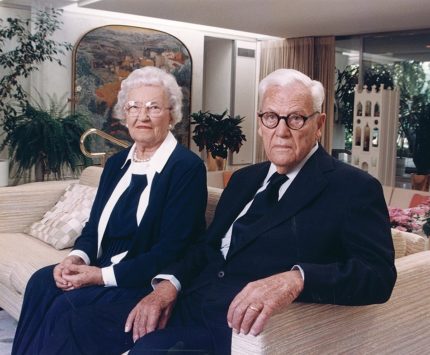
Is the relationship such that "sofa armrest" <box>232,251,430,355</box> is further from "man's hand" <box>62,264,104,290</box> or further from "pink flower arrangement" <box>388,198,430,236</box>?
"pink flower arrangement" <box>388,198,430,236</box>

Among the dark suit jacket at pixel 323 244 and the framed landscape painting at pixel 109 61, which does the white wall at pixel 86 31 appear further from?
the dark suit jacket at pixel 323 244

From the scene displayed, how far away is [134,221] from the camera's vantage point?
2.47m

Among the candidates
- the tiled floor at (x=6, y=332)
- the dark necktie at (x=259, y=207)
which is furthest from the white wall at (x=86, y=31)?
the dark necktie at (x=259, y=207)

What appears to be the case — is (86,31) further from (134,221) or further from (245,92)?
(134,221)

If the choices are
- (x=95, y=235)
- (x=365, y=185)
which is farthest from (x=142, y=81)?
(x=365, y=185)

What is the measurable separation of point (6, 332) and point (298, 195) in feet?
7.60

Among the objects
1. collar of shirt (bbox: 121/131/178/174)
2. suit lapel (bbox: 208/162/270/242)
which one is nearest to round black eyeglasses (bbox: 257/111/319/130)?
suit lapel (bbox: 208/162/270/242)

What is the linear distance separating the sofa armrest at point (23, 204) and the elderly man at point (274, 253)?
2.13m

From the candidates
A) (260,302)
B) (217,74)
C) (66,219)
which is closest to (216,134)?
(217,74)

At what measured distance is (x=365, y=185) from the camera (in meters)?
1.86

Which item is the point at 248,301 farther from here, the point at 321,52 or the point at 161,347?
the point at 321,52

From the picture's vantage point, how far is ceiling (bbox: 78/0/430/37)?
7.58 meters

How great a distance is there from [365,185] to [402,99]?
878 cm

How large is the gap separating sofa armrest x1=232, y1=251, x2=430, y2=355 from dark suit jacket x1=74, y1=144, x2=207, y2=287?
737 millimetres
